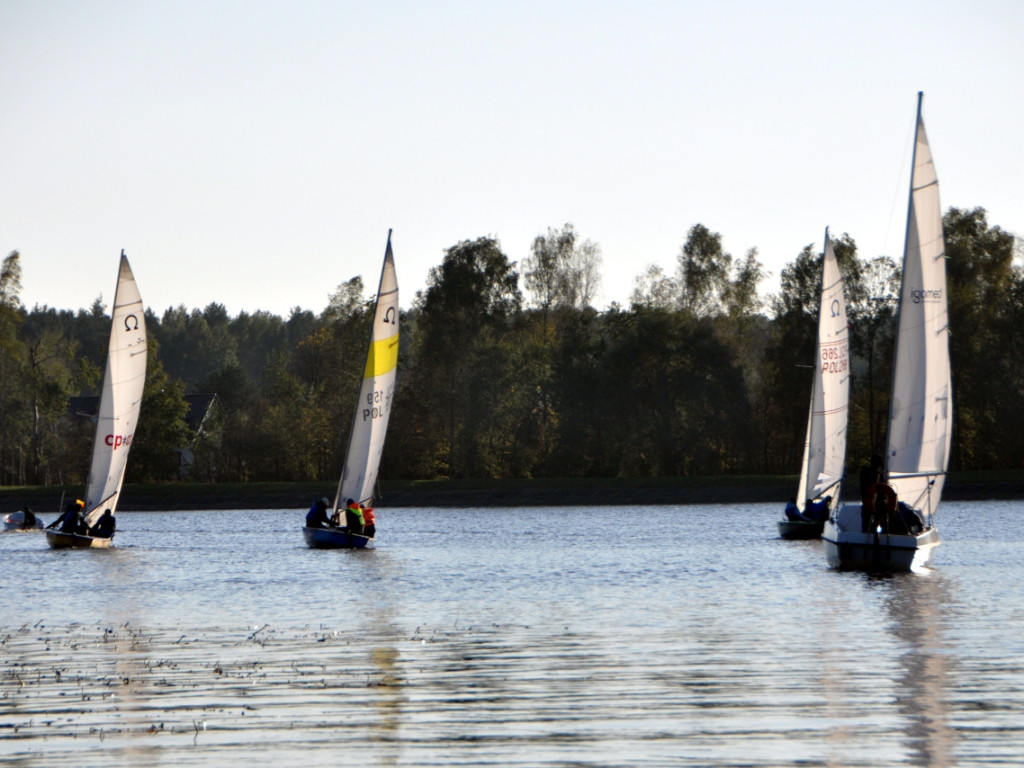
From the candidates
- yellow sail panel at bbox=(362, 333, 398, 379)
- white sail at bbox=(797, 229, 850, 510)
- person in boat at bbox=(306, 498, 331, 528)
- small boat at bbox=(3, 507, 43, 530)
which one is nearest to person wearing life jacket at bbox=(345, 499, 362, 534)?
person in boat at bbox=(306, 498, 331, 528)

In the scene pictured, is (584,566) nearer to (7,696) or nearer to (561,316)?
(7,696)

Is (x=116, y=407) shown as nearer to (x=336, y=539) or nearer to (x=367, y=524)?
(x=336, y=539)

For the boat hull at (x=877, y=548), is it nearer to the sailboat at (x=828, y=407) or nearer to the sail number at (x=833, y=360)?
the sailboat at (x=828, y=407)

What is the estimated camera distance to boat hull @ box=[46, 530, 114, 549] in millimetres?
45844

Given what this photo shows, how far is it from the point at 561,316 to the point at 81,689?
9807 centimetres

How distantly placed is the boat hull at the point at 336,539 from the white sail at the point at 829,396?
626 inches

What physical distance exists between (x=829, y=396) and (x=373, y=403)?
15.7m

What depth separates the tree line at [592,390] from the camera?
87438 mm

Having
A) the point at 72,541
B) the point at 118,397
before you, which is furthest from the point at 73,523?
the point at 118,397

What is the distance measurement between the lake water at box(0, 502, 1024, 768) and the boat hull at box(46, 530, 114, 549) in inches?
353

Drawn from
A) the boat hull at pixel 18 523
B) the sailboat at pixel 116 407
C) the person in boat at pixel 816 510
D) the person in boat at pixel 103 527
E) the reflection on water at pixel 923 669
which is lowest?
the boat hull at pixel 18 523

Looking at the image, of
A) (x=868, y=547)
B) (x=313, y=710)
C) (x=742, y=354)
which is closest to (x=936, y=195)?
(x=868, y=547)

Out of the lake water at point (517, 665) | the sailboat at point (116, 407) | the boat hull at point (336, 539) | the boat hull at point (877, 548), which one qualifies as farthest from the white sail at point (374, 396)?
the boat hull at point (877, 548)

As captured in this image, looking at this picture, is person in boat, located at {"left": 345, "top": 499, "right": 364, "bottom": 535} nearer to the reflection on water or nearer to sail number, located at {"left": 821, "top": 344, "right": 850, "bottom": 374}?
sail number, located at {"left": 821, "top": 344, "right": 850, "bottom": 374}
